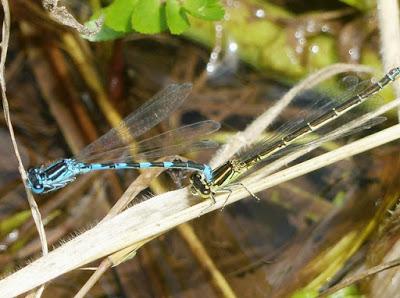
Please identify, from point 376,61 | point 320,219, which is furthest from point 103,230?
point 376,61

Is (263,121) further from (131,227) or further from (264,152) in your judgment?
(131,227)

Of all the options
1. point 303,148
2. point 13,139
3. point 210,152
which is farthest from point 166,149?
point 13,139

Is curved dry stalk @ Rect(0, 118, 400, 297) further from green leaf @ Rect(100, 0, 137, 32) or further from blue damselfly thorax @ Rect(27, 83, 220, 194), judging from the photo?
green leaf @ Rect(100, 0, 137, 32)

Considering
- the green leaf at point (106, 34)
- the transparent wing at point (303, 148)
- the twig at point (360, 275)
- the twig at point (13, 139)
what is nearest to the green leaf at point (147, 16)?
the green leaf at point (106, 34)

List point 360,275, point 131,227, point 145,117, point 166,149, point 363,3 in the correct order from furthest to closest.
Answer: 1. point 363,3
2. point 145,117
3. point 166,149
4. point 360,275
5. point 131,227

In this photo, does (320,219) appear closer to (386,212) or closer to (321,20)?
(386,212)

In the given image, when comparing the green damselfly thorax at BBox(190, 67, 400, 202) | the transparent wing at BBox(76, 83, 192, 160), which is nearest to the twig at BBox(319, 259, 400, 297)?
the green damselfly thorax at BBox(190, 67, 400, 202)

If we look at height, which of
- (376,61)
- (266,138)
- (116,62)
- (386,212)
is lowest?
(386,212)
